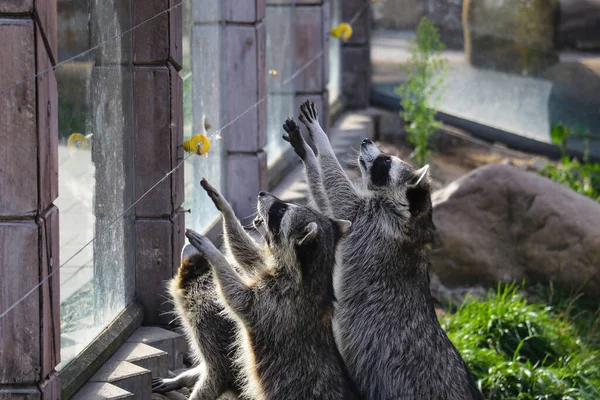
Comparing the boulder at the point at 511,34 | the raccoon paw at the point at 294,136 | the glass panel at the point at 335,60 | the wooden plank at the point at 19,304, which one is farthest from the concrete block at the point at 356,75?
the wooden plank at the point at 19,304

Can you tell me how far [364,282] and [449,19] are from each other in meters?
7.97

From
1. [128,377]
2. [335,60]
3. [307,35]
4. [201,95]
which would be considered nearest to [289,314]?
[128,377]

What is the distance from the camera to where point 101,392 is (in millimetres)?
4094

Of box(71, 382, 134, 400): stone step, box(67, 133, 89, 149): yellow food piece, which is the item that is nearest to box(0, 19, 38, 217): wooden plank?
box(67, 133, 89, 149): yellow food piece

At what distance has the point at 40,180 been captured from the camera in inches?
133

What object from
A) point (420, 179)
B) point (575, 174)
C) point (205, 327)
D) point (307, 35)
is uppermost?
point (307, 35)

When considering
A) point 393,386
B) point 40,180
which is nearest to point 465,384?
point 393,386

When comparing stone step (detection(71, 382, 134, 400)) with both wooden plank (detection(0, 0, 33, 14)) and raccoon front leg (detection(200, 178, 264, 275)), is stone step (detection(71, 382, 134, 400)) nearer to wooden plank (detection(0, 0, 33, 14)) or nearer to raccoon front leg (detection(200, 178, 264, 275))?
raccoon front leg (detection(200, 178, 264, 275))

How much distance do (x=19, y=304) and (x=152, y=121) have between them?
171 cm

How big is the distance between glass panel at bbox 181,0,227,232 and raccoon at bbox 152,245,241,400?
49.2 inches

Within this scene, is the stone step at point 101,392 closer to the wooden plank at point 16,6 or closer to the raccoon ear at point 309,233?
the raccoon ear at point 309,233

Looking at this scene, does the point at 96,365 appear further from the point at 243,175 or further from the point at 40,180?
the point at 243,175

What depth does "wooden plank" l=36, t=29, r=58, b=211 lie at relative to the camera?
3.33m

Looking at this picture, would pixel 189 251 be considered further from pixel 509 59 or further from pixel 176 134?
pixel 509 59
